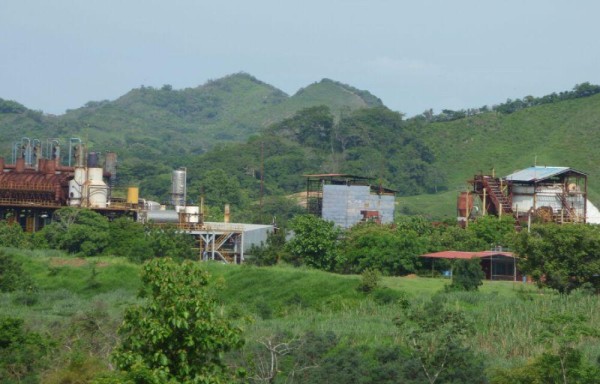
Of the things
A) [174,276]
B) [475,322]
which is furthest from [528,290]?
[174,276]

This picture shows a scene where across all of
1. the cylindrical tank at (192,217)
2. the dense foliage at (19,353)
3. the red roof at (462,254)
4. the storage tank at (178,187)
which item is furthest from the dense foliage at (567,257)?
the storage tank at (178,187)

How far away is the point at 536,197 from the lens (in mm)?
68188

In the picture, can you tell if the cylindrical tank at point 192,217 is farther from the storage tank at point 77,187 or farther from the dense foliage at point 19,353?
the dense foliage at point 19,353

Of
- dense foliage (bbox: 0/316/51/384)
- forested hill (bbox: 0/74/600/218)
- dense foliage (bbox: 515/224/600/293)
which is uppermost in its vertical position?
forested hill (bbox: 0/74/600/218)

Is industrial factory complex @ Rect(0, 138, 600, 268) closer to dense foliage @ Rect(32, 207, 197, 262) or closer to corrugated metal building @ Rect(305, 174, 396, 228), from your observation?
corrugated metal building @ Rect(305, 174, 396, 228)

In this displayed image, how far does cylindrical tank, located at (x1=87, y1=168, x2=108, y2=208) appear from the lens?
6788 centimetres

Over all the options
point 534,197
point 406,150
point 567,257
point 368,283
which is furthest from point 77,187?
point 406,150

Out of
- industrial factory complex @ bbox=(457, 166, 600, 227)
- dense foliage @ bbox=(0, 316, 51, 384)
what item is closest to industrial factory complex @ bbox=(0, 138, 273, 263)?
industrial factory complex @ bbox=(457, 166, 600, 227)

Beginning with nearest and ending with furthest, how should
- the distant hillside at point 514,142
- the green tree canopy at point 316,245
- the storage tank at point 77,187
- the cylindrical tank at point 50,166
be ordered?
the green tree canopy at point 316,245 → the storage tank at point 77,187 → the cylindrical tank at point 50,166 → the distant hillside at point 514,142

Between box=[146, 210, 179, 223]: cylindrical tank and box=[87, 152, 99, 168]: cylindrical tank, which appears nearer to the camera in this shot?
box=[87, 152, 99, 168]: cylindrical tank

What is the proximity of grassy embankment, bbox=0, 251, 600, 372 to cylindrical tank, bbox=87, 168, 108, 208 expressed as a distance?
26.3 ft

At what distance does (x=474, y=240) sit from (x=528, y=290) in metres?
13.0

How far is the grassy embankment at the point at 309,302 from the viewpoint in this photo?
1484 inches

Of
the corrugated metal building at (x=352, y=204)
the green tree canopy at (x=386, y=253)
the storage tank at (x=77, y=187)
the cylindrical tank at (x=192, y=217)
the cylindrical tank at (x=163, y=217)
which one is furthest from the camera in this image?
the corrugated metal building at (x=352, y=204)
